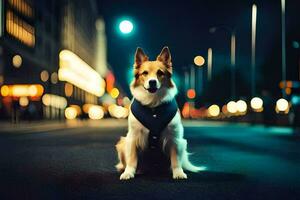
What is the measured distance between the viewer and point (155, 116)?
7.87 m

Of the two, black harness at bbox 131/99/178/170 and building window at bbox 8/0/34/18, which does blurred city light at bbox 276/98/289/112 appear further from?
black harness at bbox 131/99/178/170

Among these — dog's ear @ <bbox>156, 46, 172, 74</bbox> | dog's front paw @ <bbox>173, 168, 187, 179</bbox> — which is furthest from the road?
dog's ear @ <bbox>156, 46, 172, 74</bbox>

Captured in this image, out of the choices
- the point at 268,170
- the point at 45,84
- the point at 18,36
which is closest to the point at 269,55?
the point at 45,84

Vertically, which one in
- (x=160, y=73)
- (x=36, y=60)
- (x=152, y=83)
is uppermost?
(x=36, y=60)

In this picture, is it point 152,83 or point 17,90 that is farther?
point 17,90

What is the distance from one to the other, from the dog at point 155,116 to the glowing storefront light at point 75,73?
268 ft

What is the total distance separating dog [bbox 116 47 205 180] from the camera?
7812mm

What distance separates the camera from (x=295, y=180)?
8.38 metres

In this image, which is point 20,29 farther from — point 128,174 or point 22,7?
point 128,174

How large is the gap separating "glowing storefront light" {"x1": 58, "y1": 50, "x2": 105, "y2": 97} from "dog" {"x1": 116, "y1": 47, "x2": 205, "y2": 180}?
8175cm

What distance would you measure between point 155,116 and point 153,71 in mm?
635

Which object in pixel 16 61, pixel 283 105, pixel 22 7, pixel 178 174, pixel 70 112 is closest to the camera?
pixel 178 174

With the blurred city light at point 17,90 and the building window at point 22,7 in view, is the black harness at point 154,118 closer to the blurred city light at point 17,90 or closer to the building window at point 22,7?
the building window at point 22,7

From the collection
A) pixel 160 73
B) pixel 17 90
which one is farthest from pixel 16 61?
pixel 160 73
